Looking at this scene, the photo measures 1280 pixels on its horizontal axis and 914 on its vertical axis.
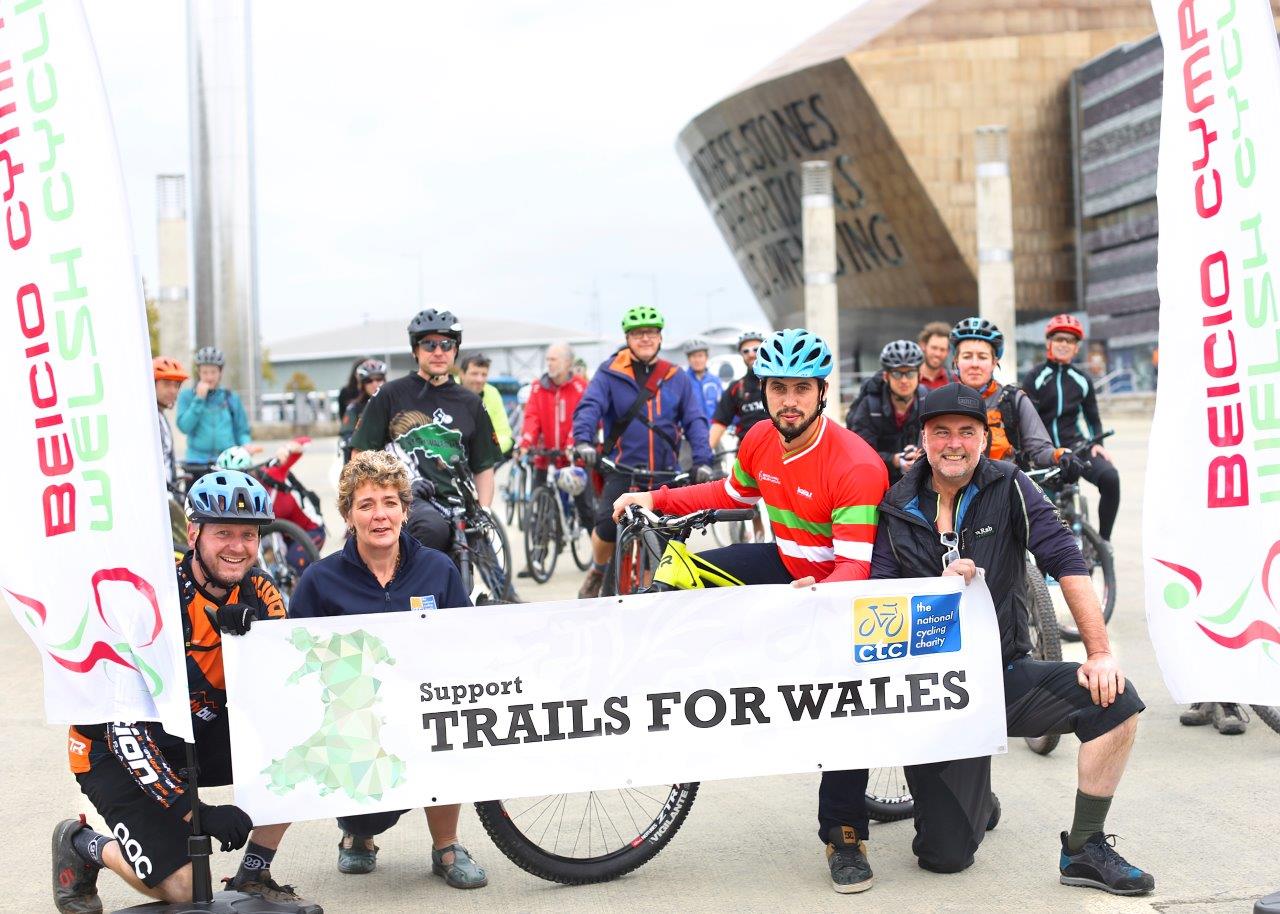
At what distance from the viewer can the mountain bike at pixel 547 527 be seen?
13414 millimetres

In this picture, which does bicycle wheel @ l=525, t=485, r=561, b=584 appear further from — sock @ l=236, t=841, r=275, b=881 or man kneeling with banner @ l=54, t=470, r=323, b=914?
sock @ l=236, t=841, r=275, b=881

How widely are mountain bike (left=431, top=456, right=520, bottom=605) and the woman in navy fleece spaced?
3412 mm

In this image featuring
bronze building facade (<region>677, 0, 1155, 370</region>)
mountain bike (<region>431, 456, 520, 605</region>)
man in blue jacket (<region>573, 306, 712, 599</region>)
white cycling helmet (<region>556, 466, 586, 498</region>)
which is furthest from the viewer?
bronze building facade (<region>677, 0, 1155, 370</region>)

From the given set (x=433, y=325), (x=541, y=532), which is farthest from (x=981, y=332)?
(x=541, y=532)

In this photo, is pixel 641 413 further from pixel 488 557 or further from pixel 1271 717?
pixel 1271 717

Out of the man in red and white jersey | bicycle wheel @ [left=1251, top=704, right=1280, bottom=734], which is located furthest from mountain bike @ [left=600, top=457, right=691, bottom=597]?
bicycle wheel @ [left=1251, top=704, right=1280, bottom=734]

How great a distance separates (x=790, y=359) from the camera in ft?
17.7

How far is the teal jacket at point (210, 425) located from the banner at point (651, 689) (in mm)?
7407

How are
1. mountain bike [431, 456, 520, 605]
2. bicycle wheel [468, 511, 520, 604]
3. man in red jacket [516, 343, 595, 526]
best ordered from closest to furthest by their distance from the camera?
mountain bike [431, 456, 520, 605]
bicycle wheel [468, 511, 520, 604]
man in red jacket [516, 343, 595, 526]

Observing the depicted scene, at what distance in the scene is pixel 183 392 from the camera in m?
12.3

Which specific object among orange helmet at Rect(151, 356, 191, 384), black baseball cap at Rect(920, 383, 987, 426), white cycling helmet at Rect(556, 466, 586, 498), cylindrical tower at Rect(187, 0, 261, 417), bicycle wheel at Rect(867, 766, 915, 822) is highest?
cylindrical tower at Rect(187, 0, 261, 417)

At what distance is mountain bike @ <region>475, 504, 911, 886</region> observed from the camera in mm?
5094

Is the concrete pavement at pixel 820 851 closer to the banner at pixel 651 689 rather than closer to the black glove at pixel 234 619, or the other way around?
the banner at pixel 651 689

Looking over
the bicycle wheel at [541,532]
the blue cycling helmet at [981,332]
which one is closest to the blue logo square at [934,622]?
the blue cycling helmet at [981,332]
